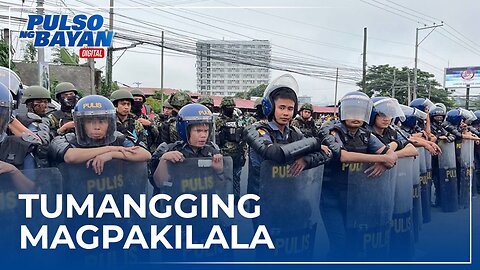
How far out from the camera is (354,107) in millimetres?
2764

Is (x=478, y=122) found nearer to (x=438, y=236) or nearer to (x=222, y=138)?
(x=438, y=236)

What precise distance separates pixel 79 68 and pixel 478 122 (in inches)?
123

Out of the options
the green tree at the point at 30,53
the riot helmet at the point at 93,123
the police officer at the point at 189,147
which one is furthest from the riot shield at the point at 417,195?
the green tree at the point at 30,53

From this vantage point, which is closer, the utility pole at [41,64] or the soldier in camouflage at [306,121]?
the utility pole at [41,64]

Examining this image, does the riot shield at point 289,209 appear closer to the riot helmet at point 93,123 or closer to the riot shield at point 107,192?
the riot shield at point 107,192

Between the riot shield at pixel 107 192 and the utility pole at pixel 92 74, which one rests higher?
the utility pole at pixel 92 74

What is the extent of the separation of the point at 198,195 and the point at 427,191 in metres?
1.47

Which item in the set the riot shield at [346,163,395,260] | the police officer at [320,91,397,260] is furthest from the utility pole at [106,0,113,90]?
the riot shield at [346,163,395,260]

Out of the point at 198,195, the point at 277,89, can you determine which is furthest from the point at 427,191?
the point at 198,195

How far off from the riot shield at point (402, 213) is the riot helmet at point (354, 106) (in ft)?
1.14

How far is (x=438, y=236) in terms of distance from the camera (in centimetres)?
281

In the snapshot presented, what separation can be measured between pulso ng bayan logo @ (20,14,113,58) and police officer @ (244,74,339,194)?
866 mm

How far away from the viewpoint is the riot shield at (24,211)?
7.98 ft

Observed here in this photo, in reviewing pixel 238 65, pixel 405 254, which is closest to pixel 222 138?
pixel 238 65
